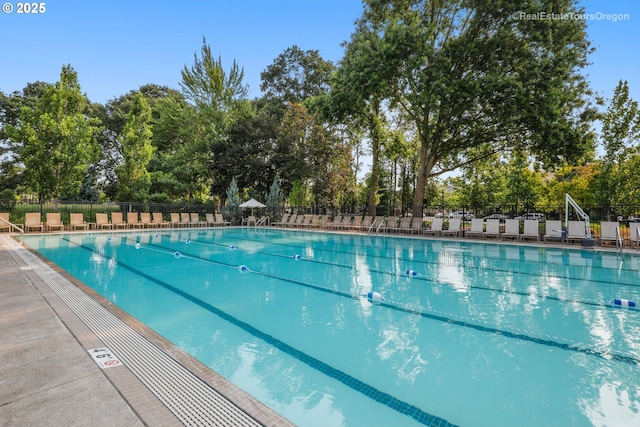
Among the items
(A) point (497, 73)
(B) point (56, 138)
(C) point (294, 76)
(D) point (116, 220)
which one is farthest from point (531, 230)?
(C) point (294, 76)

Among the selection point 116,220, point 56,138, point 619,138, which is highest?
point 56,138

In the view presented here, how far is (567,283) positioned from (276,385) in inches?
262

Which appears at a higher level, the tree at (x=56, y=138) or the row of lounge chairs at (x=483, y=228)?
the tree at (x=56, y=138)

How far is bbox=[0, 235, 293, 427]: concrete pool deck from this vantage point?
203cm

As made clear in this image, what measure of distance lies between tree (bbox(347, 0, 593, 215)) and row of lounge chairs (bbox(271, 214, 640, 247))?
3772mm

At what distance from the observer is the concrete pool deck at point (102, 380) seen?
2.03 meters

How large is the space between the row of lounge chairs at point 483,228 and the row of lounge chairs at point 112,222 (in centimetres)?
533

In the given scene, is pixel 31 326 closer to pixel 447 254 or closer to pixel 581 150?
pixel 447 254

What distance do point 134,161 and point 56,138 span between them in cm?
512

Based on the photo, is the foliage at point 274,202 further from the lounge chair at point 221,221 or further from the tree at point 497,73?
the tree at point 497,73

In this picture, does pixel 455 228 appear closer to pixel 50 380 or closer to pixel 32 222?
pixel 50 380

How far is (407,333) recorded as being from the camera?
4.07 m

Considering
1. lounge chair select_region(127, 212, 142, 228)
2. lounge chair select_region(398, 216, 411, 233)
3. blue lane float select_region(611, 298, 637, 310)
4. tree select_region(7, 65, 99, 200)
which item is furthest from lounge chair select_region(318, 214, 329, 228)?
blue lane float select_region(611, 298, 637, 310)

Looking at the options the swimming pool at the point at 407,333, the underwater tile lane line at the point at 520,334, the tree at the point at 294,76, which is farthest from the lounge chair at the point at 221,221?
the underwater tile lane line at the point at 520,334
